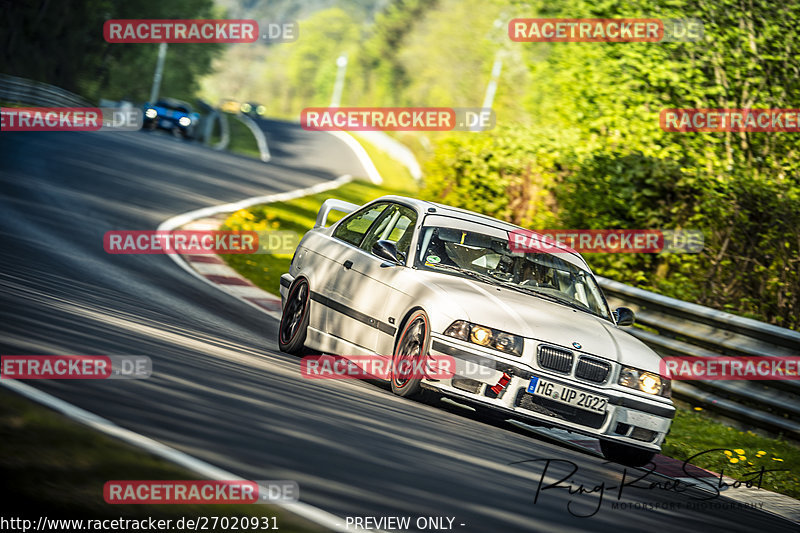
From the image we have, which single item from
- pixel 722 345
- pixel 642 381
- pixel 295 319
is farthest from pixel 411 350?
pixel 722 345

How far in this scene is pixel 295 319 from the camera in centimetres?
973

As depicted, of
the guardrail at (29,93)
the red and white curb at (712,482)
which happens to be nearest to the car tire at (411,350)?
the red and white curb at (712,482)

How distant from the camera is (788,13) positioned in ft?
53.3

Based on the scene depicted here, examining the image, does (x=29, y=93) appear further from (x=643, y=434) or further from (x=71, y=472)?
(x=71, y=472)

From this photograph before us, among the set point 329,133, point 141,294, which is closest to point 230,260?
point 141,294

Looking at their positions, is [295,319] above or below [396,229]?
below

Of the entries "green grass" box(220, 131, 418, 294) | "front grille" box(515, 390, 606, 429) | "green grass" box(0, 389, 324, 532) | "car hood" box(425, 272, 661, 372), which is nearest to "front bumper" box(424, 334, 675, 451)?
"front grille" box(515, 390, 606, 429)

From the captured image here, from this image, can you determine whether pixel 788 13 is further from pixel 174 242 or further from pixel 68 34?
pixel 68 34

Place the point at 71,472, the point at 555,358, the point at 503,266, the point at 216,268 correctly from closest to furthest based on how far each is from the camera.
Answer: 1. the point at 71,472
2. the point at 555,358
3. the point at 503,266
4. the point at 216,268

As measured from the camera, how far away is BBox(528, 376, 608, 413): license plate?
736 centimetres

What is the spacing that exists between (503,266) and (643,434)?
1850mm

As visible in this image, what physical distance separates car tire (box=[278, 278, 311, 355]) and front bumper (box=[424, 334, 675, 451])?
2245mm

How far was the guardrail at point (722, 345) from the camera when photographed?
9.43m

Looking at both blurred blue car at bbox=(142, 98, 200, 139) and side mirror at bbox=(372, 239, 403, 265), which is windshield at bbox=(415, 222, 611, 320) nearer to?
side mirror at bbox=(372, 239, 403, 265)
